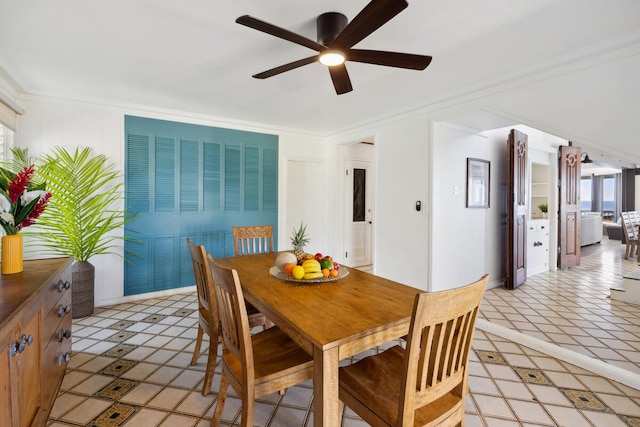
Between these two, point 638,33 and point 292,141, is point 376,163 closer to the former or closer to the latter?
point 292,141

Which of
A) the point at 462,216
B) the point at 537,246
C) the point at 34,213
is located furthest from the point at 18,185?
the point at 537,246

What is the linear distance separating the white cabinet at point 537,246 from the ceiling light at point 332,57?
14.6 feet

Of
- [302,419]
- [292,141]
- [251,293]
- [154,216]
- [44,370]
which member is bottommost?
[302,419]

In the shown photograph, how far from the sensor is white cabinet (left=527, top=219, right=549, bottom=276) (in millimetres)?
4773

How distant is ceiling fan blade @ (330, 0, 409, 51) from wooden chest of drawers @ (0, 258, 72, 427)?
191 centimetres

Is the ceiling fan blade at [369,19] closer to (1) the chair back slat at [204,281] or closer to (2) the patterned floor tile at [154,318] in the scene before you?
(1) the chair back slat at [204,281]

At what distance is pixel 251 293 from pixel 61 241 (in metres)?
2.69

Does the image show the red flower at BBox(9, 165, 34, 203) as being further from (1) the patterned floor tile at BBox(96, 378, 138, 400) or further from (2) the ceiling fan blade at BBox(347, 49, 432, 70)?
(2) the ceiling fan blade at BBox(347, 49, 432, 70)

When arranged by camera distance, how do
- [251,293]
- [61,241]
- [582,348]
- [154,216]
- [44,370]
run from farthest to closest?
[154,216] → [61,241] → [582,348] → [251,293] → [44,370]

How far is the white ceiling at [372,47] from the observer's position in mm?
1838

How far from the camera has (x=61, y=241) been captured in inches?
117

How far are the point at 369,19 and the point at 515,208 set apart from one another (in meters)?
3.73

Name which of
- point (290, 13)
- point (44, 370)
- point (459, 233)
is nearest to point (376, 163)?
point (459, 233)

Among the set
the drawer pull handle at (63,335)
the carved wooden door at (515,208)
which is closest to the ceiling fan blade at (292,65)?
the drawer pull handle at (63,335)
